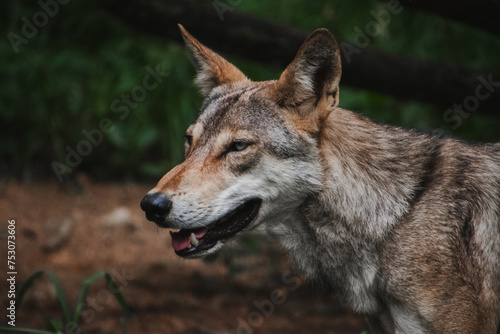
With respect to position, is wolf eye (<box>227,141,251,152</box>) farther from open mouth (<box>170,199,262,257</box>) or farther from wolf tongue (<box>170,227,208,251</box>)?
wolf tongue (<box>170,227,208,251</box>)

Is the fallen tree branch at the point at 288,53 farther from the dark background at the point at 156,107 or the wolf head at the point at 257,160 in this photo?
the wolf head at the point at 257,160

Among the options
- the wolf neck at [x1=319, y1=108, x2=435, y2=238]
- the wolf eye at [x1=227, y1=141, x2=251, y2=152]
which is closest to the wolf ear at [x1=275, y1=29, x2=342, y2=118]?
the wolf neck at [x1=319, y1=108, x2=435, y2=238]

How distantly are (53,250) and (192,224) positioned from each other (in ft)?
14.2

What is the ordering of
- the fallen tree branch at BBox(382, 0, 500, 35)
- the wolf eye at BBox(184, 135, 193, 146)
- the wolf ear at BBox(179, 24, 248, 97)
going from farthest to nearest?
1. the fallen tree branch at BBox(382, 0, 500, 35)
2. the wolf ear at BBox(179, 24, 248, 97)
3. the wolf eye at BBox(184, 135, 193, 146)

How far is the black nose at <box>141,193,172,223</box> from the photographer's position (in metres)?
3.17

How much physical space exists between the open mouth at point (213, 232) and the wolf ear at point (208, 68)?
113cm

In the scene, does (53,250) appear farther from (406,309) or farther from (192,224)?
(406,309)

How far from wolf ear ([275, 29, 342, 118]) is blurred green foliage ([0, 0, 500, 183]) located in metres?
3.41

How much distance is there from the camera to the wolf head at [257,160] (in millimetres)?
3289

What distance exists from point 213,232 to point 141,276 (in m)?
3.35

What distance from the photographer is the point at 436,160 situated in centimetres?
367

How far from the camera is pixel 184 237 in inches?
134

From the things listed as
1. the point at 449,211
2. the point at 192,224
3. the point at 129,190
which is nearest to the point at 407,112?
the point at 129,190

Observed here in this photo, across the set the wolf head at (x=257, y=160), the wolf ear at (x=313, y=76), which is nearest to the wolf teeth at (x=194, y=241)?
the wolf head at (x=257, y=160)
